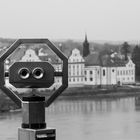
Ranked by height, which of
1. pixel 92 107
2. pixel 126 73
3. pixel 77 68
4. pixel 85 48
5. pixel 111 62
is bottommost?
pixel 92 107

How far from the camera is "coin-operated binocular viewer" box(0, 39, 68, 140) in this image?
82 centimetres

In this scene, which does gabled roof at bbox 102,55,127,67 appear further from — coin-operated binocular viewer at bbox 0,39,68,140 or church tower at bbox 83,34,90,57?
coin-operated binocular viewer at bbox 0,39,68,140

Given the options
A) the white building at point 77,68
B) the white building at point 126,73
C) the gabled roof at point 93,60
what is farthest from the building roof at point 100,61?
the white building at point 77,68

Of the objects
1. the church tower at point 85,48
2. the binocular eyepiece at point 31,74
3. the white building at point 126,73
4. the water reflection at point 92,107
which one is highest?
the church tower at point 85,48

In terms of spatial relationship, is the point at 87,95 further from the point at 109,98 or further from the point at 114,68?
the point at 114,68

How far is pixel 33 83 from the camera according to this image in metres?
0.84

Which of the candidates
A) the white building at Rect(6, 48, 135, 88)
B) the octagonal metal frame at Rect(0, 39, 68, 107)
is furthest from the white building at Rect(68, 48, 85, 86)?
the octagonal metal frame at Rect(0, 39, 68, 107)

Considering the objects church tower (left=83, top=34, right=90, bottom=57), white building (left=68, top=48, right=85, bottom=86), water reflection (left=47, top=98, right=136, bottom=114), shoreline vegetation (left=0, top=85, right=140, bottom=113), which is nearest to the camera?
water reflection (left=47, top=98, right=136, bottom=114)

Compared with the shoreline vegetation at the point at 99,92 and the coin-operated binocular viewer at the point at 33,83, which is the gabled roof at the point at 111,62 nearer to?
the shoreline vegetation at the point at 99,92

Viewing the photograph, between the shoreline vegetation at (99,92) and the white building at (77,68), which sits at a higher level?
the white building at (77,68)

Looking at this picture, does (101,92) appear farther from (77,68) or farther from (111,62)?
(111,62)

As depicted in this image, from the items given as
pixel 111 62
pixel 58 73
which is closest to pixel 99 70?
pixel 111 62

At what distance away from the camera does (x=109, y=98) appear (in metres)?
14.0

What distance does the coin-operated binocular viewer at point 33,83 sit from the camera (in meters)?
0.82
